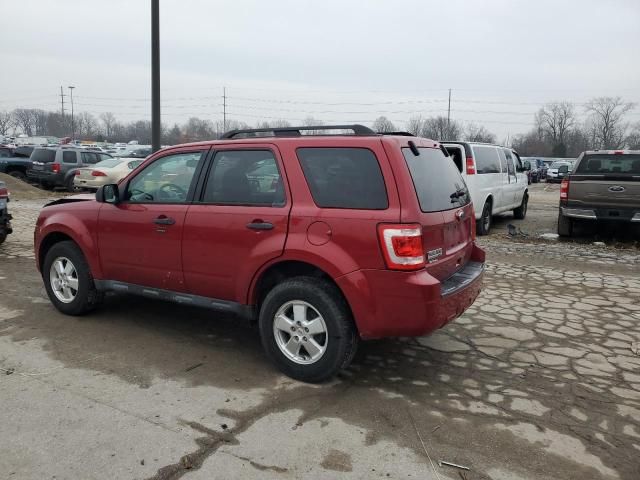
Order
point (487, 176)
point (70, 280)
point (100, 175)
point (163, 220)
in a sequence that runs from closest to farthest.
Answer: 1. point (163, 220)
2. point (70, 280)
3. point (487, 176)
4. point (100, 175)

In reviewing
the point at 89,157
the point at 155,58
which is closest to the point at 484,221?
the point at 155,58

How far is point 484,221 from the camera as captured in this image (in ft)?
36.6

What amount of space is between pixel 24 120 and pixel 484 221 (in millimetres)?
129410

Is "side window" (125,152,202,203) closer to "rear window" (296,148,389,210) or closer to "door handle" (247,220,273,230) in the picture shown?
"door handle" (247,220,273,230)

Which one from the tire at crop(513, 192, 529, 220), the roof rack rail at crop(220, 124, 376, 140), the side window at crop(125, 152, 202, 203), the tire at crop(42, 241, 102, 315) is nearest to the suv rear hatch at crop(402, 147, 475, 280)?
the roof rack rail at crop(220, 124, 376, 140)

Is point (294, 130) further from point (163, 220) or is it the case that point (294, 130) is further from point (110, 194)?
point (110, 194)

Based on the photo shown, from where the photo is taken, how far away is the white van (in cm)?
1054

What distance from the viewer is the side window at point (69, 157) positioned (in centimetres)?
2039

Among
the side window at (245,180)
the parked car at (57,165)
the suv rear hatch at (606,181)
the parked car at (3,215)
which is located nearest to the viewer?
the side window at (245,180)

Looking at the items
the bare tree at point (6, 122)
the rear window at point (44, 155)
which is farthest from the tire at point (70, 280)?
the bare tree at point (6, 122)

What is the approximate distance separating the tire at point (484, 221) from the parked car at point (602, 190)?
1435 millimetres

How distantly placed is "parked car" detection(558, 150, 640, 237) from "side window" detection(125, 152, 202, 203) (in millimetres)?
7757

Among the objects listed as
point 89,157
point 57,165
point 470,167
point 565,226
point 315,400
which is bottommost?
point 315,400

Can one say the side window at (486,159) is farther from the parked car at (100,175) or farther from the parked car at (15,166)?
the parked car at (15,166)
